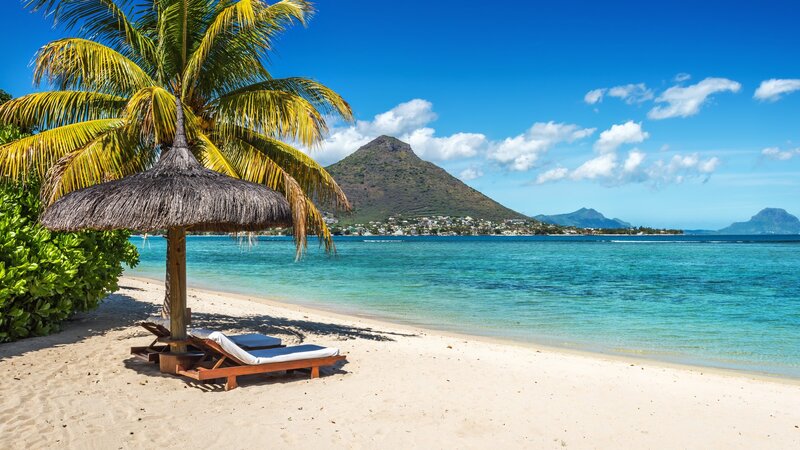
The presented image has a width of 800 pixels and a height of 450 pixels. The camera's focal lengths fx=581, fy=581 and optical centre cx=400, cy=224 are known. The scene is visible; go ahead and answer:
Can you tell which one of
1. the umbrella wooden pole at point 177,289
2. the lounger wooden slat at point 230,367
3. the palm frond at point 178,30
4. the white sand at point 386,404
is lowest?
the white sand at point 386,404

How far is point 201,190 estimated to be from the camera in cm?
658

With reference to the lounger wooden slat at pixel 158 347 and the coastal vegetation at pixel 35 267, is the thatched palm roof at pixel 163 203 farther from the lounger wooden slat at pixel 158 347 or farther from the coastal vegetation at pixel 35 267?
the lounger wooden slat at pixel 158 347

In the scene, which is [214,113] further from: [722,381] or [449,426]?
[722,381]

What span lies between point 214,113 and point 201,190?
3456mm

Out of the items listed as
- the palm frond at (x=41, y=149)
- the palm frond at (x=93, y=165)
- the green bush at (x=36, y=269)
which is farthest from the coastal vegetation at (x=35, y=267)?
the palm frond at (x=93, y=165)

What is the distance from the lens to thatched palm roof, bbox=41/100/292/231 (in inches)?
251

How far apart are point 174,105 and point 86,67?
6.45 feet

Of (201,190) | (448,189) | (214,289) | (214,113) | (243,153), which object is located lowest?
(214,289)

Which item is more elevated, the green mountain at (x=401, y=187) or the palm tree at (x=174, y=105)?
the green mountain at (x=401, y=187)

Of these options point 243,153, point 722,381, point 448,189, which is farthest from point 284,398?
point 448,189

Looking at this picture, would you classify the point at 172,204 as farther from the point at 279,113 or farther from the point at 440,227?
the point at 440,227

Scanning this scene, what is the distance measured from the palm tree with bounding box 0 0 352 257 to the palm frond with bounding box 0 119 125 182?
0.6 inches

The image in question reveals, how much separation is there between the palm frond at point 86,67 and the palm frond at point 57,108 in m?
0.23

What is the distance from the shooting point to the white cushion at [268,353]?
6395 mm
